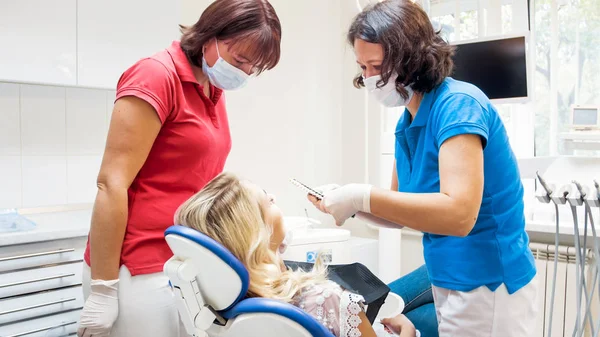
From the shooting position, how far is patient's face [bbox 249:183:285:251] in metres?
1.25

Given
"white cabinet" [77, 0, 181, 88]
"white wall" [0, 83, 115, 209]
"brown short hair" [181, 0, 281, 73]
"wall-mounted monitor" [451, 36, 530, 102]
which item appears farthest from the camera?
"wall-mounted monitor" [451, 36, 530, 102]

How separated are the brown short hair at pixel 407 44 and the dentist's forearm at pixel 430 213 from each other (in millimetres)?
287

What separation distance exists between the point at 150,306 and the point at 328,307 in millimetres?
446

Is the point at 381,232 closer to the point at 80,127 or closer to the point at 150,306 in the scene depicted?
the point at 80,127

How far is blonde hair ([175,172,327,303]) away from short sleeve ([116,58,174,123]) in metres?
0.22

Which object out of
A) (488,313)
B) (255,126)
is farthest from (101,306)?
(255,126)

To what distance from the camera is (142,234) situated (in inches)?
49.1

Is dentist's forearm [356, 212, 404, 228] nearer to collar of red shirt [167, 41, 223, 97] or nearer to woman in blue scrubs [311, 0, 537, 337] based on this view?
woman in blue scrubs [311, 0, 537, 337]

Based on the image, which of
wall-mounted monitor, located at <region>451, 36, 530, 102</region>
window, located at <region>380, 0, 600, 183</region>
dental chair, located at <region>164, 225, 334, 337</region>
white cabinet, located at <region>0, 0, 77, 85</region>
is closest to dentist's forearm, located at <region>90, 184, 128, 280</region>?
dental chair, located at <region>164, 225, 334, 337</region>

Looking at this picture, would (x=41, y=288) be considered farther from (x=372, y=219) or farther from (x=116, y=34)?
(x=372, y=219)

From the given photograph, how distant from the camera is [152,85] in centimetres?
119

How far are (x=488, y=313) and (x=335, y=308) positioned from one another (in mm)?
334

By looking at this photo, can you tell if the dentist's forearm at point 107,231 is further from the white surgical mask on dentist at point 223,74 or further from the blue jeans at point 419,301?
the blue jeans at point 419,301

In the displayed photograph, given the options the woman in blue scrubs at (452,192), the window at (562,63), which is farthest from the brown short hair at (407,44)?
the window at (562,63)
